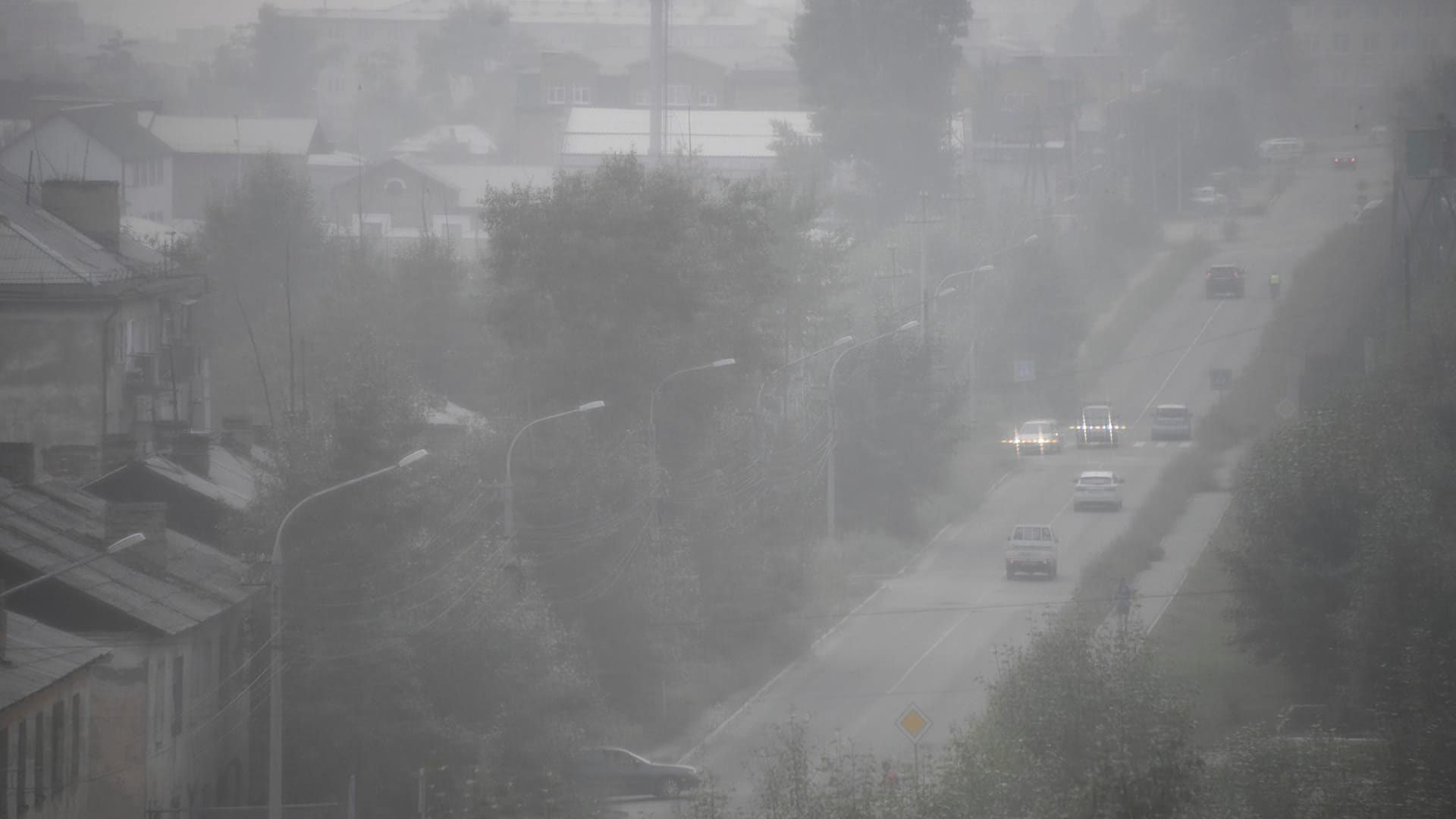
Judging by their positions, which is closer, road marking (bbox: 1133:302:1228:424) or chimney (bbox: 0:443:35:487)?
chimney (bbox: 0:443:35:487)

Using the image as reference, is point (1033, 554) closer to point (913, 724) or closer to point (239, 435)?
point (239, 435)

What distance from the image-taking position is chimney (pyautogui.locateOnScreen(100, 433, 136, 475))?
25953 mm

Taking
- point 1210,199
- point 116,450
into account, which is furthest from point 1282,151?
point 116,450

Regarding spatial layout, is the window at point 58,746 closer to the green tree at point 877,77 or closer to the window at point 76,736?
the window at point 76,736

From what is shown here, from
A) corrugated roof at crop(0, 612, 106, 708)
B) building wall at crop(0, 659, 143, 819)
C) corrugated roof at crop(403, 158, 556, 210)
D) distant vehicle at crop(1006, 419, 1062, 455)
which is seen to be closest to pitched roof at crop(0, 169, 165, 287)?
corrugated roof at crop(0, 612, 106, 708)

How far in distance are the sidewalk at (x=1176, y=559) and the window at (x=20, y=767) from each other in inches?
620

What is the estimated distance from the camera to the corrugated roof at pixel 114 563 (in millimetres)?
19938

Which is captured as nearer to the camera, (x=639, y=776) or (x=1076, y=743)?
(x=1076, y=743)

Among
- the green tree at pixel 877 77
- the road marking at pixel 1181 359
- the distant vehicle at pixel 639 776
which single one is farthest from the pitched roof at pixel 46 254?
the green tree at pixel 877 77

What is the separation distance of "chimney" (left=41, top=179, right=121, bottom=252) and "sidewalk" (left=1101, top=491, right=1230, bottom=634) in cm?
1806

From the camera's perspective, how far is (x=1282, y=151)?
86.4 m

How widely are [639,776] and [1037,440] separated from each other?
27.7m

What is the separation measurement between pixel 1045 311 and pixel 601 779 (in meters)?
33.3

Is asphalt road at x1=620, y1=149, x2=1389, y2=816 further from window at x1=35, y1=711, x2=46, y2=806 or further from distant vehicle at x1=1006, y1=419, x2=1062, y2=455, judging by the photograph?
window at x1=35, y1=711, x2=46, y2=806
